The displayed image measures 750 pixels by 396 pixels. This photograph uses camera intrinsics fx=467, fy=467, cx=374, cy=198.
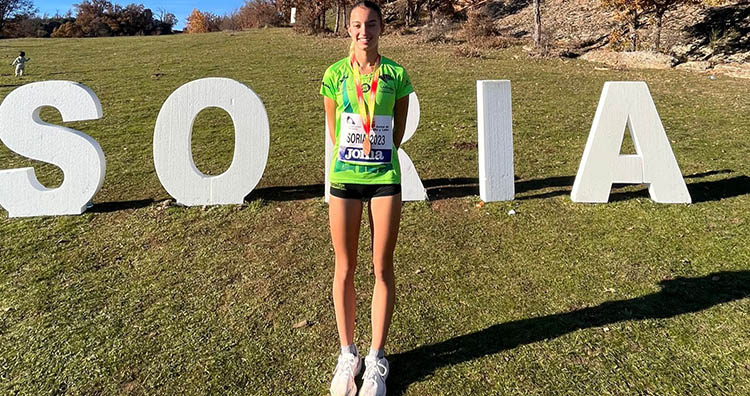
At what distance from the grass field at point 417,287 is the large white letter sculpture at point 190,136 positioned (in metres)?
0.33

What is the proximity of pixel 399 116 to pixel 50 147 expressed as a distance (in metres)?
4.25

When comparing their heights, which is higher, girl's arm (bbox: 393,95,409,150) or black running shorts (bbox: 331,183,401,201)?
girl's arm (bbox: 393,95,409,150)

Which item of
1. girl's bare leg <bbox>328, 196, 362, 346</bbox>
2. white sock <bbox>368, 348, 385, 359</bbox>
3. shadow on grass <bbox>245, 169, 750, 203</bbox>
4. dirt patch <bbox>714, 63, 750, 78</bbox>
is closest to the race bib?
girl's bare leg <bbox>328, 196, 362, 346</bbox>

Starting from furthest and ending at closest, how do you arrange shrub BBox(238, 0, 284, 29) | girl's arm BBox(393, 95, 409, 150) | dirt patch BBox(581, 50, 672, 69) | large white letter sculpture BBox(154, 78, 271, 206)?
shrub BBox(238, 0, 284, 29), dirt patch BBox(581, 50, 672, 69), large white letter sculpture BBox(154, 78, 271, 206), girl's arm BBox(393, 95, 409, 150)

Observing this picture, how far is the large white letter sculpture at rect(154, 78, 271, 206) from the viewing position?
5.05m

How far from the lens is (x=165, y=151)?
5.10 metres

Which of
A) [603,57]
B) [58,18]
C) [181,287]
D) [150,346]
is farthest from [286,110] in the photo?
[58,18]

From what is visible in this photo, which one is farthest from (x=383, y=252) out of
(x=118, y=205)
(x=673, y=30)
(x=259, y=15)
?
(x=259, y=15)

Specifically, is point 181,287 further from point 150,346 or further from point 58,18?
point 58,18

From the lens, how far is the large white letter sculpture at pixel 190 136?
5055 millimetres

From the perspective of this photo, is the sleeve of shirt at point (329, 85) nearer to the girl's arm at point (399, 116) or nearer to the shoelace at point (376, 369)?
the girl's arm at point (399, 116)

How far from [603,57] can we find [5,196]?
18678mm

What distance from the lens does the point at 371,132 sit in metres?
2.41

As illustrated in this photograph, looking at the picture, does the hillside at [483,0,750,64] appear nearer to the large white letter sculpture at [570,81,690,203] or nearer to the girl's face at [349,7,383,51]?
the large white letter sculpture at [570,81,690,203]
